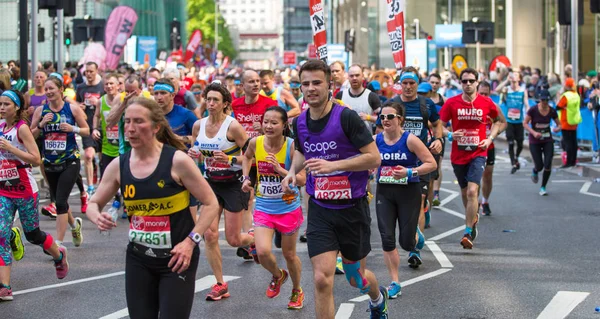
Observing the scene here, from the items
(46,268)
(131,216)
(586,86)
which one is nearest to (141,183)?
(131,216)

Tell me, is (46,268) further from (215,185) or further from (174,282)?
(174,282)

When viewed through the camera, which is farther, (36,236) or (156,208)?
(36,236)

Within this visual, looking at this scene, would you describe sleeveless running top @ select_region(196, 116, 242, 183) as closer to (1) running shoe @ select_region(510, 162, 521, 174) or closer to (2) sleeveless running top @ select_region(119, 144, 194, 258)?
(2) sleeveless running top @ select_region(119, 144, 194, 258)

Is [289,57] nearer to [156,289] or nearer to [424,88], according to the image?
[424,88]

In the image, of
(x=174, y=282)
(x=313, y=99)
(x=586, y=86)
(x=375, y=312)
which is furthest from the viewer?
(x=586, y=86)

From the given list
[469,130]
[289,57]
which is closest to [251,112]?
[469,130]

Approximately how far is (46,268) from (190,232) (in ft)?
17.0

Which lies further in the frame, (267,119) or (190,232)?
(267,119)

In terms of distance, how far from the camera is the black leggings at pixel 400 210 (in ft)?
29.9

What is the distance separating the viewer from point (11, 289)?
9289 mm

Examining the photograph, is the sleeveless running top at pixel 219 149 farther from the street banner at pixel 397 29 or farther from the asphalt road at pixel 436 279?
the street banner at pixel 397 29

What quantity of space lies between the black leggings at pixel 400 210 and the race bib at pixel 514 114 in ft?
42.4

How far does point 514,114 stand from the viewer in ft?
71.6

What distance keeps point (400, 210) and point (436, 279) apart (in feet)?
3.11
